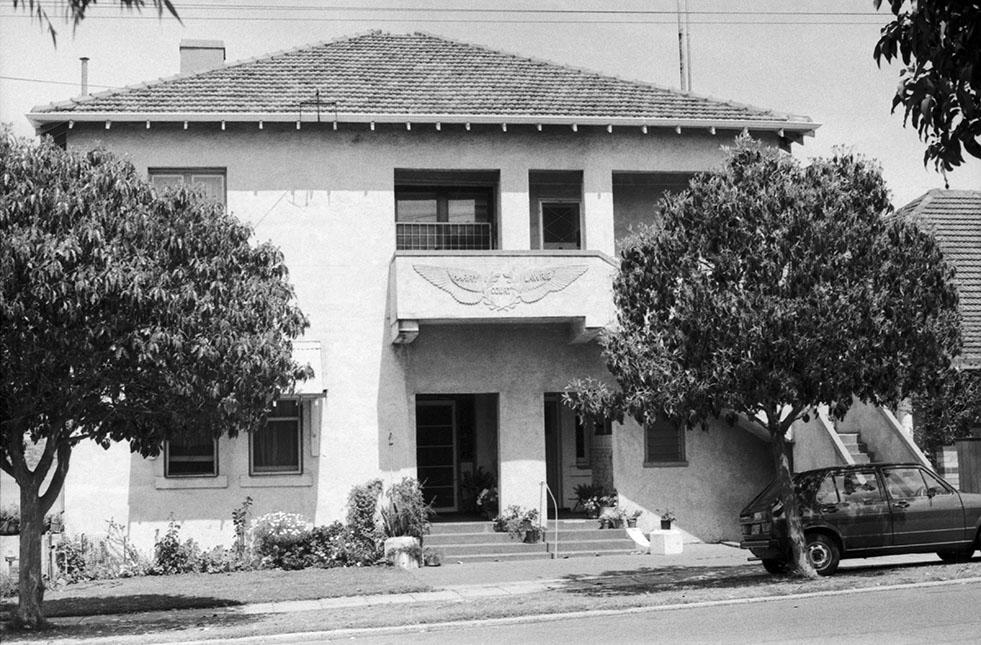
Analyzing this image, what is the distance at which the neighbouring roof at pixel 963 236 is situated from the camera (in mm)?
27391

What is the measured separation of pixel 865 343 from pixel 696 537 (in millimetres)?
8283

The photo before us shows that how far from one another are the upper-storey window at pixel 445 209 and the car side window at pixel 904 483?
953cm

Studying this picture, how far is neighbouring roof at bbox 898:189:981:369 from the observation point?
27.4m

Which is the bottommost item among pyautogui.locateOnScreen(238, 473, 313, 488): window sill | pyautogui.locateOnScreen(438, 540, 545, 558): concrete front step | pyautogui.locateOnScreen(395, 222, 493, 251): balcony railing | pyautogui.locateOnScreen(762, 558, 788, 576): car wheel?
pyautogui.locateOnScreen(762, 558, 788, 576): car wheel

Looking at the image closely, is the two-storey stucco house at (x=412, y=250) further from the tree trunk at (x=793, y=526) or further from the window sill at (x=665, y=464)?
the tree trunk at (x=793, y=526)

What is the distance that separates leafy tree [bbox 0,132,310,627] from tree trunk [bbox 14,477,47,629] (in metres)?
0.02

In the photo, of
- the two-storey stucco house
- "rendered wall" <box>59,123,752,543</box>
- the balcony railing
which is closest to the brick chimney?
the two-storey stucco house

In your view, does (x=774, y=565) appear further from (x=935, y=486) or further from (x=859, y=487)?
(x=935, y=486)

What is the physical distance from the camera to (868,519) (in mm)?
18203

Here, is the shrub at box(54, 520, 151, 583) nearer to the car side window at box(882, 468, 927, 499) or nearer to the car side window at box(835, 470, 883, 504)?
the car side window at box(835, 470, 883, 504)

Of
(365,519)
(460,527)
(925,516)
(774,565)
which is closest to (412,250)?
(365,519)

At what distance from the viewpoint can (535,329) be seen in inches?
950

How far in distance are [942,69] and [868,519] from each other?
13.1 metres

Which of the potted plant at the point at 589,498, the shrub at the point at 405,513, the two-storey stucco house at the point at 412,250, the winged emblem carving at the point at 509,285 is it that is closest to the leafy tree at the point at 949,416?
the two-storey stucco house at the point at 412,250
